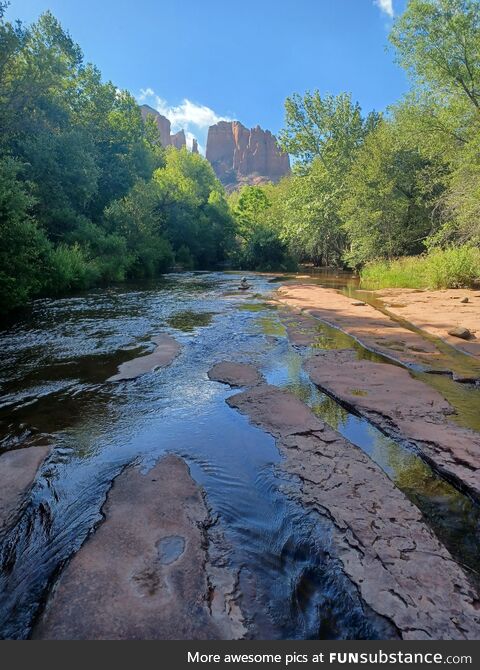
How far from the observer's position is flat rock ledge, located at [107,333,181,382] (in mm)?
6453

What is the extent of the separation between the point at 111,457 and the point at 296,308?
10597mm

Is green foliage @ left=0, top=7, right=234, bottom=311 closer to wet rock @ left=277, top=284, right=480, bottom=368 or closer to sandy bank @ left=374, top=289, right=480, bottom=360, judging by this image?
wet rock @ left=277, top=284, right=480, bottom=368

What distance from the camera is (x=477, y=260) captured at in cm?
1510

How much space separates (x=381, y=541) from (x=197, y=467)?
5.62 feet

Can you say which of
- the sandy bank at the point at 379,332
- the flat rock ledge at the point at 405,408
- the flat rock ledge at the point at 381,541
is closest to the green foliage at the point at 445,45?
the sandy bank at the point at 379,332

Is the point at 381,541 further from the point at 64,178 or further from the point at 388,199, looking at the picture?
the point at 388,199

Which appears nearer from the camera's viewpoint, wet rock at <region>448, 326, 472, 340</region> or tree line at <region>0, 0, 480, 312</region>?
wet rock at <region>448, 326, 472, 340</region>

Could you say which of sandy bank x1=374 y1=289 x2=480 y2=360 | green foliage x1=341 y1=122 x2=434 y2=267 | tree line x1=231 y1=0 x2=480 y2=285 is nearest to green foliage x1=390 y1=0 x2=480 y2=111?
tree line x1=231 y1=0 x2=480 y2=285

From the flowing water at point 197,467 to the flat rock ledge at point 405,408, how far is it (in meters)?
0.14

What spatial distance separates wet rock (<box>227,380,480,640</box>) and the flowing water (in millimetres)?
119

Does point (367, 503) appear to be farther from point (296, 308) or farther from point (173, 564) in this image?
point (296, 308)

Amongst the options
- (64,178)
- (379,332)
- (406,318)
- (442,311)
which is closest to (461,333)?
(379,332)

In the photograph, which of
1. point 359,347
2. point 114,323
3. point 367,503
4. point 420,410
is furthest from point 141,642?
point 114,323

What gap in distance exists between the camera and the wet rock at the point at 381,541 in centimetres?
200
